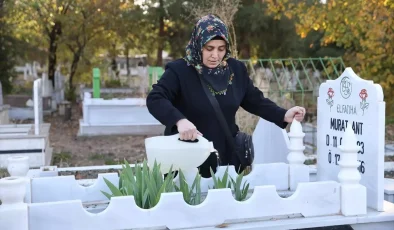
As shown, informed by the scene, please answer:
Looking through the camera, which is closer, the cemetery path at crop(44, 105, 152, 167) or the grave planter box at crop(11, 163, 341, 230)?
the grave planter box at crop(11, 163, 341, 230)

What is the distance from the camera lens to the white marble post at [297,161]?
9.78 ft

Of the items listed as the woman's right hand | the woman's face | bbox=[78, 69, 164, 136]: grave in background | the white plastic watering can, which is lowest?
bbox=[78, 69, 164, 136]: grave in background

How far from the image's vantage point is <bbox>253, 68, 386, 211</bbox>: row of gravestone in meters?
2.54

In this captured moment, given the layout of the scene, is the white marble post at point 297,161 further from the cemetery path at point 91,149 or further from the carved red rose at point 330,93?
the cemetery path at point 91,149

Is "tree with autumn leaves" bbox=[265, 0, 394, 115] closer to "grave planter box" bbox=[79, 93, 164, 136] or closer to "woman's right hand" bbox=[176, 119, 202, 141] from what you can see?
"grave planter box" bbox=[79, 93, 164, 136]

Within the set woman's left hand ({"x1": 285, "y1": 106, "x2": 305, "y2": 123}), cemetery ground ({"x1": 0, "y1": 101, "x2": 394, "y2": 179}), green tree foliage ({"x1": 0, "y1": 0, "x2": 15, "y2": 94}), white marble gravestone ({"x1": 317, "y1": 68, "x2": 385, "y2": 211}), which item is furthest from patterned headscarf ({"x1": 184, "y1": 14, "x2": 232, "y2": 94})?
green tree foliage ({"x1": 0, "y1": 0, "x2": 15, "y2": 94})

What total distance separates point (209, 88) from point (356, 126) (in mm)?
809

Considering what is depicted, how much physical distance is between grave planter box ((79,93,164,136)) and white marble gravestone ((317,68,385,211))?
29.7 feet

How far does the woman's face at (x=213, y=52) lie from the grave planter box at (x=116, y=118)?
9120 millimetres

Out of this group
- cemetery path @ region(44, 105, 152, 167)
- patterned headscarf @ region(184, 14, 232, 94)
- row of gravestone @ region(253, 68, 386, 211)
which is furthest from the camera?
cemetery path @ region(44, 105, 152, 167)

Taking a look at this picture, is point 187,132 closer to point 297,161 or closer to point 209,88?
point 209,88

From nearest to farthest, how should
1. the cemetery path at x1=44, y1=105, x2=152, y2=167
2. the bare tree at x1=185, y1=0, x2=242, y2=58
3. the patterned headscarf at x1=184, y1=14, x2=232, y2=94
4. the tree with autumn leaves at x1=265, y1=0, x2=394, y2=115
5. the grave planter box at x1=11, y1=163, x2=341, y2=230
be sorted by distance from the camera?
the grave planter box at x1=11, y1=163, x2=341, y2=230, the patterned headscarf at x1=184, y1=14, x2=232, y2=94, the bare tree at x1=185, y1=0, x2=242, y2=58, the tree with autumn leaves at x1=265, y1=0, x2=394, y2=115, the cemetery path at x1=44, y1=105, x2=152, y2=167

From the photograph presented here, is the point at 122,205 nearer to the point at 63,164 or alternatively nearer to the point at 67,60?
the point at 63,164

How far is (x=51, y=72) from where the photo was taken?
2023cm
